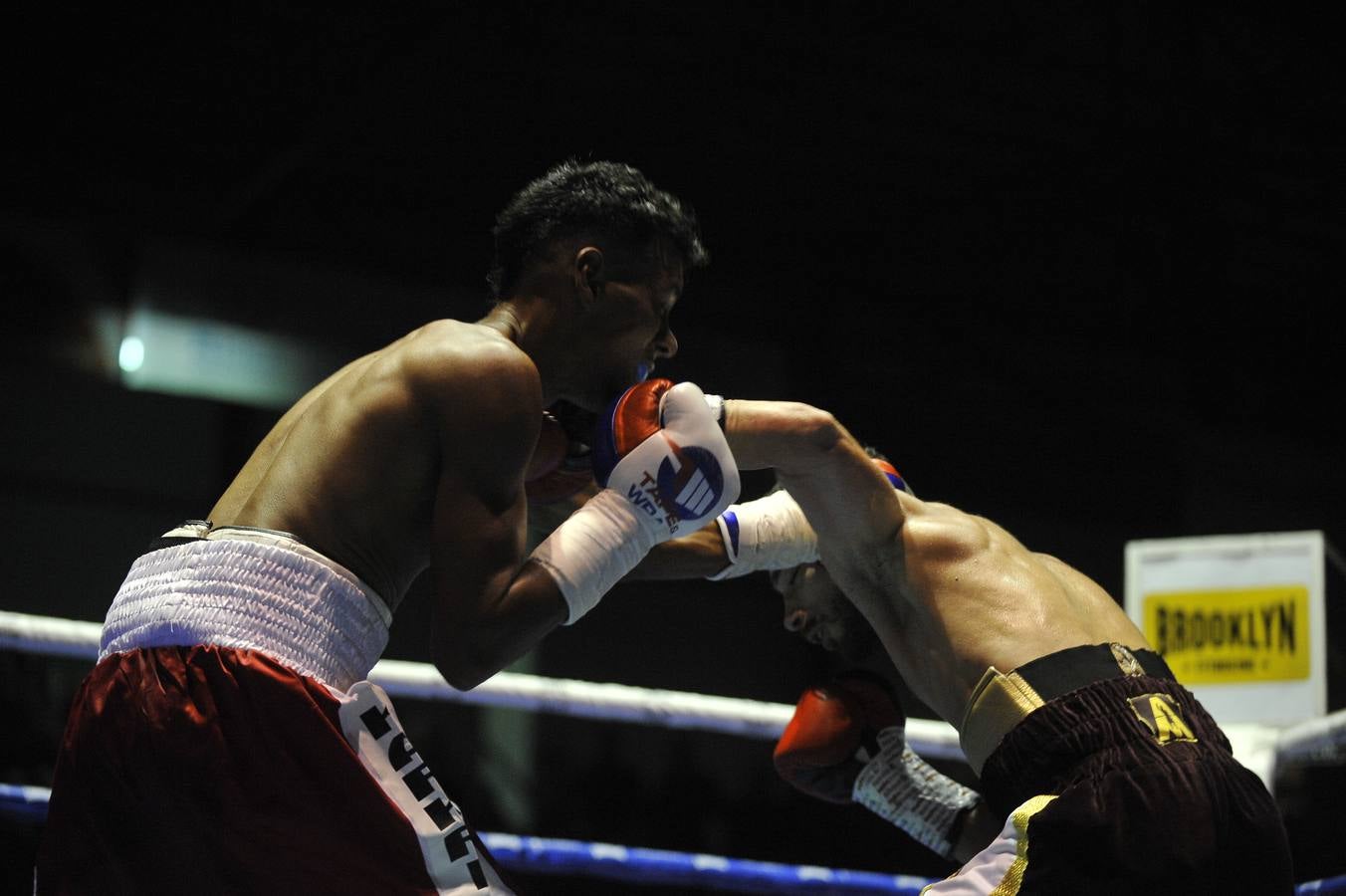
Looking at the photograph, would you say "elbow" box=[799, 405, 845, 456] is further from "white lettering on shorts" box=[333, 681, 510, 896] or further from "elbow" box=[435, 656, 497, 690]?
"white lettering on shorts" box=[333, 681, 510, 896]

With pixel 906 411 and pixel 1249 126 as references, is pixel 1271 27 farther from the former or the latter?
pixel 906 411

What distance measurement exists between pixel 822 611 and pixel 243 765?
56.5 inches

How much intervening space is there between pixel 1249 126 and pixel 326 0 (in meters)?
4.19

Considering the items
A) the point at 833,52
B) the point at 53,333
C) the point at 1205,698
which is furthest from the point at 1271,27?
the point at 53,333

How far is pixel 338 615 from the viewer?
1640 millimetres

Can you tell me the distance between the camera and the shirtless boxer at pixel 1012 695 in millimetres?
1802

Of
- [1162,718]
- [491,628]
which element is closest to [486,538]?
[491,628]

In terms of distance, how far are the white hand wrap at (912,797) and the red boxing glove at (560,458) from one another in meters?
0.78

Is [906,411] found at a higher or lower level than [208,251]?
lower

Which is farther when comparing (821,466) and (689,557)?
(689,557)

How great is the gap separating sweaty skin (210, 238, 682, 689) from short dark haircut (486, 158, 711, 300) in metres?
0.30

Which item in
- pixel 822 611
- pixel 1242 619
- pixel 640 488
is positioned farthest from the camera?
pixel 1242 619

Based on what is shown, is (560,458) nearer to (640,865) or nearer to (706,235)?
(640,865)

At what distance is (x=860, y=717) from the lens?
2514 millimetres
